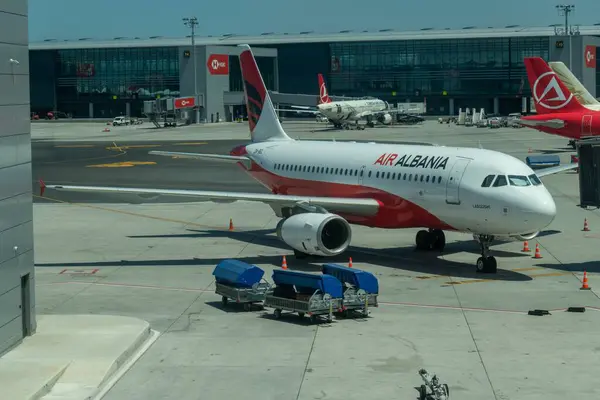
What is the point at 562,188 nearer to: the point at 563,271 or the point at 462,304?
the point at 563,271

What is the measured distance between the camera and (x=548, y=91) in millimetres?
88562

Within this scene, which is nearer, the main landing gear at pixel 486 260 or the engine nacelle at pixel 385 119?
the main landing gear at pixel 486 260

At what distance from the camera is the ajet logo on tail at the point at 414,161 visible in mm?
40781

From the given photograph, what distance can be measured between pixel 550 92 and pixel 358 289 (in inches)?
2395

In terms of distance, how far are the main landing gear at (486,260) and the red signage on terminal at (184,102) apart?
135 metres

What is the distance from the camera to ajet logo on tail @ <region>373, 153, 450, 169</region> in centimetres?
4078

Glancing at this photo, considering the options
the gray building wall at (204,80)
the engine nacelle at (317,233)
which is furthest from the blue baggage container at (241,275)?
→ the gray building wall at (204,80)

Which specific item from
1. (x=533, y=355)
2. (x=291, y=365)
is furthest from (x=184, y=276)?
(x=533, y=355)

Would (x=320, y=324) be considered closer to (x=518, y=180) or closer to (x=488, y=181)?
(x=488, y=181)

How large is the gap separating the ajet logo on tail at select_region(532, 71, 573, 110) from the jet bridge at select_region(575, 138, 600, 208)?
48032mm

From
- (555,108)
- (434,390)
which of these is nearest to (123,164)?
(555,108)

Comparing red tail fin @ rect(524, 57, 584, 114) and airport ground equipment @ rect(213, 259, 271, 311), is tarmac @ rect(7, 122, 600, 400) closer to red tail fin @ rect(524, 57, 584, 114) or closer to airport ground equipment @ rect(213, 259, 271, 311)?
airport ground equipment @ rect(213, 259, 271, 311)

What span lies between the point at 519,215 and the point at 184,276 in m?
12.4

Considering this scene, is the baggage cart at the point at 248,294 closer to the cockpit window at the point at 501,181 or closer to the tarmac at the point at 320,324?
the tarmac at the point at 320,324
